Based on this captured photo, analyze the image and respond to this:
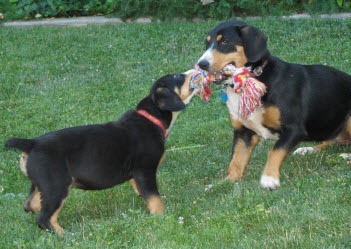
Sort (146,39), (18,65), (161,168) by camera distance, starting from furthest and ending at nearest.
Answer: (146,39)
(18,65)
(161,168)

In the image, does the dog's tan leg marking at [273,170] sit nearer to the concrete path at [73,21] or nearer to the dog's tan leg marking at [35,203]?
the dog's tan leg marking at [35,203]

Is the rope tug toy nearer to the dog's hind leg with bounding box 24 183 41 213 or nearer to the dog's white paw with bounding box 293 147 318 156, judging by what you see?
the dog's white paw with bounding box 293 147 318 156

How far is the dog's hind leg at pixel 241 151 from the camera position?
6.98m

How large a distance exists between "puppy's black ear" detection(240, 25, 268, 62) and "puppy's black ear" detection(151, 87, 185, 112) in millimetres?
778

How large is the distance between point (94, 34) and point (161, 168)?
24.2ft

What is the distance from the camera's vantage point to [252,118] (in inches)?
260

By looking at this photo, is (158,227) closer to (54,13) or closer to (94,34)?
(94,34)

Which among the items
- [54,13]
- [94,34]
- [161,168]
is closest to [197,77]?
[161,168]

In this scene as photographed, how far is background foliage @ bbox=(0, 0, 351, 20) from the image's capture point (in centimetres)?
1407

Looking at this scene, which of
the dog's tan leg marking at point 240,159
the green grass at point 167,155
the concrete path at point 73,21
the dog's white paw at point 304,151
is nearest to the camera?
the green grass at point 167,155

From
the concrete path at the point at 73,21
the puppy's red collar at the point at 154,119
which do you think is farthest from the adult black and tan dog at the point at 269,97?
the concrete path at the point at 73,21

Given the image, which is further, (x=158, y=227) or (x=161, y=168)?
(x=161, y=168)

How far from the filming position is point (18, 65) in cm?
1297

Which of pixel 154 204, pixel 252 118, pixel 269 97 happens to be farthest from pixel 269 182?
pixel 154 204
